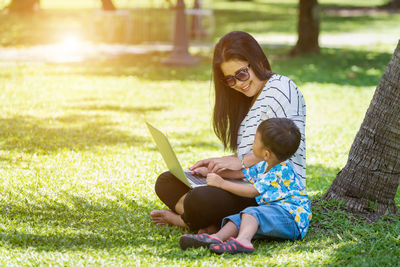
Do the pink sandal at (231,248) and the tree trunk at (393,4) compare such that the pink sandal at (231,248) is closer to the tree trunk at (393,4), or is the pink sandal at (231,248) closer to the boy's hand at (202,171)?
the boy's hand at (202,171)

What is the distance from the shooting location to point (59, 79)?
1129 cm

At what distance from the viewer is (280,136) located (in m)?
3.84

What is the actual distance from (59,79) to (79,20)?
12.0m

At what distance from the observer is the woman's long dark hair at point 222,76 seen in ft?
13.8

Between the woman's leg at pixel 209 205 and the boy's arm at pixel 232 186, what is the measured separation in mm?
40

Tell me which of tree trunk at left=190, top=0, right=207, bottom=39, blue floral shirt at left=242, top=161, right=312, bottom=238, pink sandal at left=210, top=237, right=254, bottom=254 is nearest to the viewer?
pink sandal at left=210, top=237, right=254, bottom=254

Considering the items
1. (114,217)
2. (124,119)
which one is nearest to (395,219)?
(114,217)

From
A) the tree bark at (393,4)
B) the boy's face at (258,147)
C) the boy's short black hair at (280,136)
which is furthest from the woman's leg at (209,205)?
the tree bark at (393,4)

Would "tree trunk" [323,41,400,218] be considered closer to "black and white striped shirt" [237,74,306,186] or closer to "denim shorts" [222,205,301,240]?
"black and white striped shirt" [237,74,306,186]

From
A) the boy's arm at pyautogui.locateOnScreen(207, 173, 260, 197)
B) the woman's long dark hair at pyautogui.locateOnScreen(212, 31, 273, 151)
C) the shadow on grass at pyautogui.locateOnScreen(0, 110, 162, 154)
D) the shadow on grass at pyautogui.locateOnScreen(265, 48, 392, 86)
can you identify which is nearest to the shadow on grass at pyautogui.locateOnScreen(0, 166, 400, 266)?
the boy's arm at pyautogui.locateOnScreen(207, 173, 260, 197)

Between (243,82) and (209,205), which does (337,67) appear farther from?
(209,205)

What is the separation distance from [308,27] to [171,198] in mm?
11268

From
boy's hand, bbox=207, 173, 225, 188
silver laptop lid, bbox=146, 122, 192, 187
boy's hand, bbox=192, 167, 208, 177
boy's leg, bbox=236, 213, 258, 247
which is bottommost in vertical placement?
boy's leg, bbox=236, 213, 258, 247

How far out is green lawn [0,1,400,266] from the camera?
154 inches
